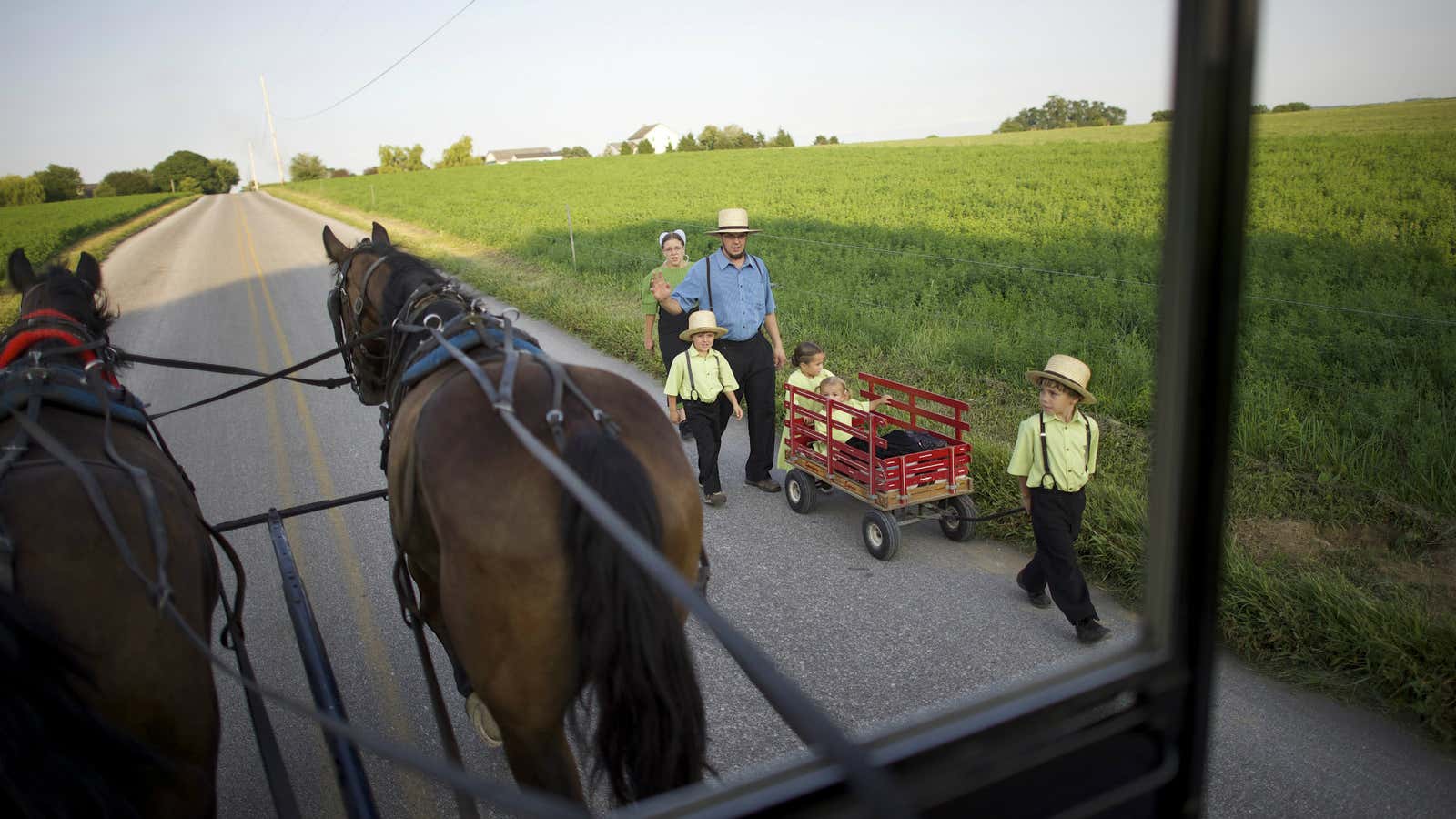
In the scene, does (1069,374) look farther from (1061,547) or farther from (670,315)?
(670,315)

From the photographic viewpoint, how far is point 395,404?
3.42 m

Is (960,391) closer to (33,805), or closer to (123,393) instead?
(123,393)

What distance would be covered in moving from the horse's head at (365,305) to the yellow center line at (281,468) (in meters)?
1.44

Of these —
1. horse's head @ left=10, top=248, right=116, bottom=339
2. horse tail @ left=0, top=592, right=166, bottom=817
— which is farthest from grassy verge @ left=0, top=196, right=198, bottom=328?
horse tail @ left=0, top=592, right=166, bottom=817

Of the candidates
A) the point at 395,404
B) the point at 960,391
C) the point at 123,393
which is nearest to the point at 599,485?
the point at 395,404

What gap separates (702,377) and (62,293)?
3519mm

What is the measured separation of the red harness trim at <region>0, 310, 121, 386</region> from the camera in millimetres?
3229

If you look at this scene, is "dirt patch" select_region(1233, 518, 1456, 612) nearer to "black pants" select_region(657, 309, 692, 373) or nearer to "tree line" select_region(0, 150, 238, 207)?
"black pants" select_region(657, 309, 692, 373)

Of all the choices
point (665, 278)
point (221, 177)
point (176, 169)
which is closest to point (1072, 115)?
point (665, 278)

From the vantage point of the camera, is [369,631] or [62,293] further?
[369,631]

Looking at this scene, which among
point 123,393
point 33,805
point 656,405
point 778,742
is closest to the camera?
point 33,805

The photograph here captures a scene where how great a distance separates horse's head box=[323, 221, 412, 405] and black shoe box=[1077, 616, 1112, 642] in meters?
3.59

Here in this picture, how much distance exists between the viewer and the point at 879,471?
201 inches

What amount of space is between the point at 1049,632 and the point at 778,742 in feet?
5.18
